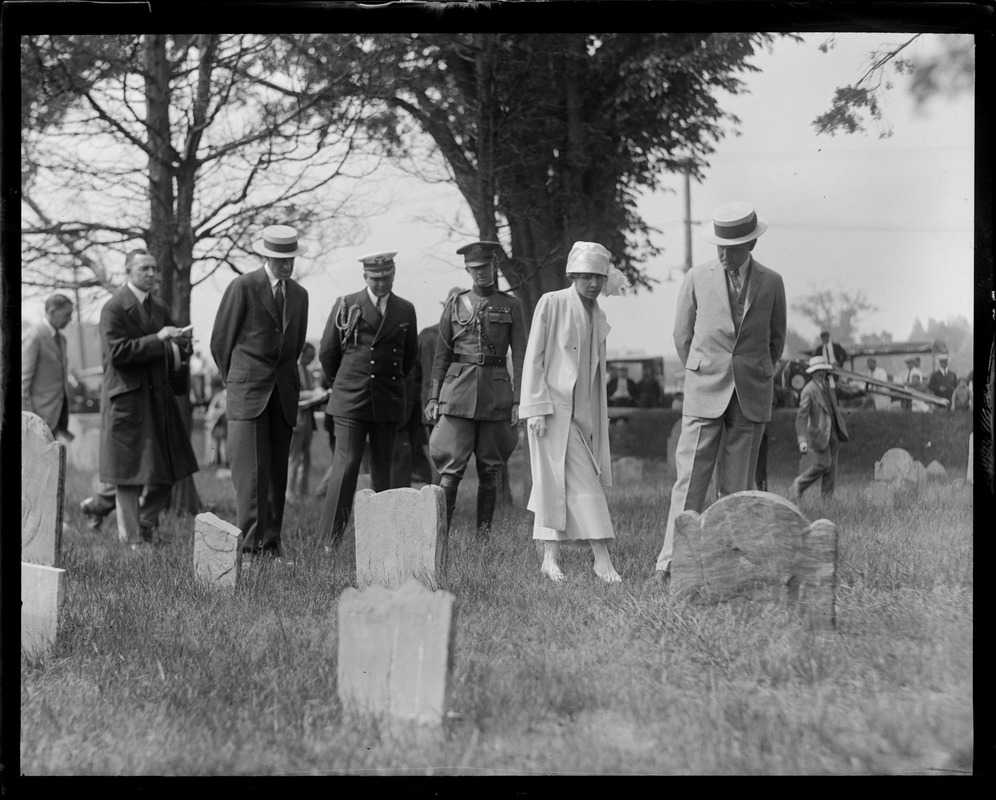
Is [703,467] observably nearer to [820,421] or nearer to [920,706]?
[920,706]

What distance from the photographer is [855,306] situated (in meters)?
7.35

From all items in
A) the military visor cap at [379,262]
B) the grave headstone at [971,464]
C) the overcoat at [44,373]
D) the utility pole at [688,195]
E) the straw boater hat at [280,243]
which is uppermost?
the utility pole at [688,195]

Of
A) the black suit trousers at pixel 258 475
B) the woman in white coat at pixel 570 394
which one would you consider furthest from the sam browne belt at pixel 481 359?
the black suit trousers at pixel 258 475

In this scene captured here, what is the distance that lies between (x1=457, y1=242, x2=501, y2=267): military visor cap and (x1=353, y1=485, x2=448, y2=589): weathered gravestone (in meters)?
1.94

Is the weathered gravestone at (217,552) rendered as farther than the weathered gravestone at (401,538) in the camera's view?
Yes

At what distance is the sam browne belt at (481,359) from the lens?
659 centimetres

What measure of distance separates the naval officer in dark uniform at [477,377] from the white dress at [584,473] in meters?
0.82

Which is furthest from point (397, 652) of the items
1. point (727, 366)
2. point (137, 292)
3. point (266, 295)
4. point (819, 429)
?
point (819, 429)

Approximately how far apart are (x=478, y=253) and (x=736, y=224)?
1.80 meters

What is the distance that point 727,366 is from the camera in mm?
5527

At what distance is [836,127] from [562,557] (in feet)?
8.89

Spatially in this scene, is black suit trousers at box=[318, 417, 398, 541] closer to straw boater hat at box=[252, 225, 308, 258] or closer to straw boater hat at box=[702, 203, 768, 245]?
straw boater hat at box=[252, 225, 308, 258]

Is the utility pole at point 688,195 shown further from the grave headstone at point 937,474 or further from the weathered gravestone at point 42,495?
the weathered gravestone at point 42,495

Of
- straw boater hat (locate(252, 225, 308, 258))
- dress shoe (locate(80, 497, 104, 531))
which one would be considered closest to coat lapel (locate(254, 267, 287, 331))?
straw boater hat (locate(252, 225, 308, 258))
